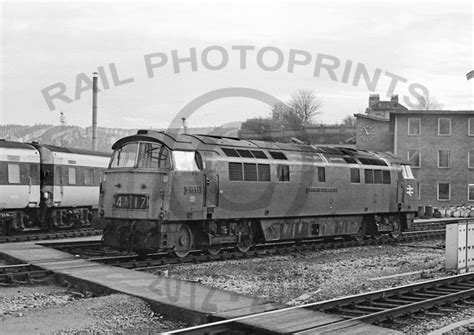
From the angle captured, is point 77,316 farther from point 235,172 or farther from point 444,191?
point 444,191

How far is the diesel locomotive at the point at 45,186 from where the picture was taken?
22.2 meters

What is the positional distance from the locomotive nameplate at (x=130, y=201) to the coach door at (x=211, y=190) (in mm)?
1703

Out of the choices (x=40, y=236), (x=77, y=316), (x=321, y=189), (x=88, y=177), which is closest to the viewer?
(x=77, y=316)

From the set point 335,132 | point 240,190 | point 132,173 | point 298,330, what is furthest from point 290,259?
point 335,132

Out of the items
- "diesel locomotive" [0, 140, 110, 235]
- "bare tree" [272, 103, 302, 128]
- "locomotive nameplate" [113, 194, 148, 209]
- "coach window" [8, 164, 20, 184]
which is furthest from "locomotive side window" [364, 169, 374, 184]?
"bare tree" [272, 103, 302, 128]

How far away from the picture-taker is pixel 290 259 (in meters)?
16.4

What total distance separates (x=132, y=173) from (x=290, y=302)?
20.0 ft

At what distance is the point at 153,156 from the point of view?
48.8 ft

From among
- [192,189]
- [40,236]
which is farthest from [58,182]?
[192,189]

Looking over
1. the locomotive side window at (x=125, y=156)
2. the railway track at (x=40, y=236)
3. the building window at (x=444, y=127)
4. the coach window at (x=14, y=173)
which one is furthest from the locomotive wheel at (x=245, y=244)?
the building window at (x=444, y=127)

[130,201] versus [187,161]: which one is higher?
[187,161]

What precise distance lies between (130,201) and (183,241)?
5.63 ft

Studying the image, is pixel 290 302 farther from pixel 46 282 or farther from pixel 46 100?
pixel 46 100

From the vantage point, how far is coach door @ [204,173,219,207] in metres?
15.4
